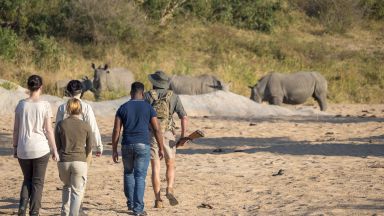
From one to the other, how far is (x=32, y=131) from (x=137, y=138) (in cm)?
122

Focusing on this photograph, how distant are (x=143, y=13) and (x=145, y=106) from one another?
94.2 ft

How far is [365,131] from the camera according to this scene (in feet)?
68.2

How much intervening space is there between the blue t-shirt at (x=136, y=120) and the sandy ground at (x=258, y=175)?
3.50 feet

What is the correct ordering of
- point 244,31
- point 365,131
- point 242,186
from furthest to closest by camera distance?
point 244,31 → point 365,131 → point 242,186

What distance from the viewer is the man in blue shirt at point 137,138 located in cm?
962

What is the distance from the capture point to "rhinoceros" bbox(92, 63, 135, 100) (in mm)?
28719

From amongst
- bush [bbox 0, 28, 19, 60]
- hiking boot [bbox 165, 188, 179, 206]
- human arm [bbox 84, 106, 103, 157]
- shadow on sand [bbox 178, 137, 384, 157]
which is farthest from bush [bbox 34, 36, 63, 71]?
human arm [bbox 84, 106, 103, 157]

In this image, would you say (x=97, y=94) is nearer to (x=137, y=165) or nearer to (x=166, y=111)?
(x=166, y=111)

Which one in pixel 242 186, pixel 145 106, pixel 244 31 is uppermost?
pixel 244 31

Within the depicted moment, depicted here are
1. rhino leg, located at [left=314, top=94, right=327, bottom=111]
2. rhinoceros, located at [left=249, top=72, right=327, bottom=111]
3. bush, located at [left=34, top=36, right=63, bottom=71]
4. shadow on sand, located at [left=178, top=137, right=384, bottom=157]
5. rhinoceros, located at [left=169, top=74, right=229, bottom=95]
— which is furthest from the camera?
bush, located at [left=34, top=36, right=63, bottom=71]

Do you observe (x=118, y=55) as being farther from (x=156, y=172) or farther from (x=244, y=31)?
(x=156, y=172)

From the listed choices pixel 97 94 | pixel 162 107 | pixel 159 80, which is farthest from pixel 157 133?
pixel 97 94

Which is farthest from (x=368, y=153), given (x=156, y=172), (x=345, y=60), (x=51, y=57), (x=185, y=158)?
(x=345, y=60)

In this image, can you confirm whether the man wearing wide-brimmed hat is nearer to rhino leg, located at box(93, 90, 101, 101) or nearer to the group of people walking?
the group of people walking
